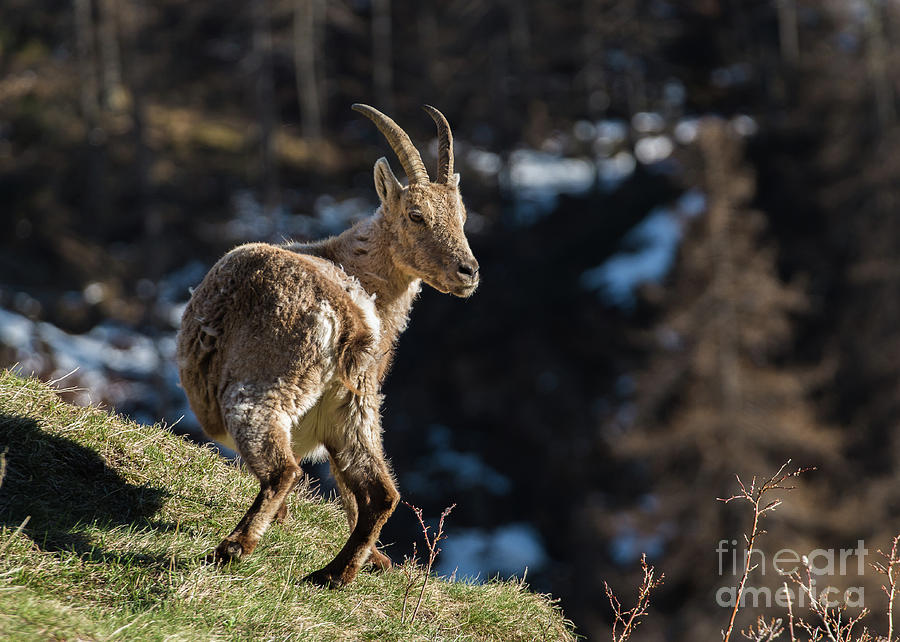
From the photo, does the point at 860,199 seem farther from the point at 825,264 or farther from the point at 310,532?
the point at 310,532

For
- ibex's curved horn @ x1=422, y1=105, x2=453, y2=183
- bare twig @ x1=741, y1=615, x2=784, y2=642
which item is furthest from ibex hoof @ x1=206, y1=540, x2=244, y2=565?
ibex's curved horn @ x1=422, y1=105, x2=453, y2=183

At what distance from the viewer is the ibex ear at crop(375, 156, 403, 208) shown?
24.3 feet

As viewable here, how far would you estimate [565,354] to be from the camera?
3177 centimetres

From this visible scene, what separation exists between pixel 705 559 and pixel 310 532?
17.6 m

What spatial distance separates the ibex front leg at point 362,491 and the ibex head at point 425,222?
1.32 meters

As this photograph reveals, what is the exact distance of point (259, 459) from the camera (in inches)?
227

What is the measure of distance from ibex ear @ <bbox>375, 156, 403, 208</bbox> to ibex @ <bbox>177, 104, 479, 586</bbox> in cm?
61

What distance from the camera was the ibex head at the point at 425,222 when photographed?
716cm

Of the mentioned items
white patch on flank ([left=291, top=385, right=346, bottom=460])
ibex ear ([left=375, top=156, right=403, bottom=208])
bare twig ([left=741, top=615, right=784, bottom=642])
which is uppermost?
ibex ear ([left=375, top=156, right=403, bottom=208])

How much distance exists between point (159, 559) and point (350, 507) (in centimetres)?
154

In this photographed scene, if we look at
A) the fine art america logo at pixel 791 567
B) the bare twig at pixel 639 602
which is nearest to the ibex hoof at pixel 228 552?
the bare twig at pixel 639 602

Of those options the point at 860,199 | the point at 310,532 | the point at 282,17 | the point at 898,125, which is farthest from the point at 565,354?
the point at 310,532

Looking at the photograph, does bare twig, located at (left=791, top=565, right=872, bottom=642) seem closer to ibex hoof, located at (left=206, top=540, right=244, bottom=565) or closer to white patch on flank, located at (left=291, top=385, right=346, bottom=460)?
white patch on flank, located at (left=291, top=385, right=346, bottom=460)

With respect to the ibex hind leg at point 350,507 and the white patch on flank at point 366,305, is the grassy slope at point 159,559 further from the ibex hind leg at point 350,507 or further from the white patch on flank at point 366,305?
the white patch on flank at point 366,305
